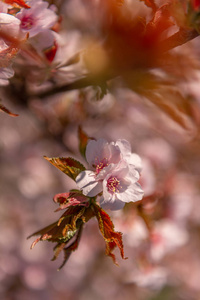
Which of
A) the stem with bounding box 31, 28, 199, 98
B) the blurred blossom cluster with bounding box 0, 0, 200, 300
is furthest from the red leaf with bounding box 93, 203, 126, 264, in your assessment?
the stem with bounding box 31, 28, 199, 98

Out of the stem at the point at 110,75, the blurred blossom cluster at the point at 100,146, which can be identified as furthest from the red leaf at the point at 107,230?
the stem at the point at 110,75

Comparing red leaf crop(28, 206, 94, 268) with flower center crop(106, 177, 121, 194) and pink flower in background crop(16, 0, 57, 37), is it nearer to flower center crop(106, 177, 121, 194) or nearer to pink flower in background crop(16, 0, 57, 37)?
flower center crop(106, 177, 121, 194)

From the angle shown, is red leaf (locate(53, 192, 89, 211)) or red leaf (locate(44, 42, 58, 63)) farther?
red leaf (locate(44, 42, 58, 63))

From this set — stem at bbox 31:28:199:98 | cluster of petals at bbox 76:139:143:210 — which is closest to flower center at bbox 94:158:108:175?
cluster of petals at bbox 76:139:143:210

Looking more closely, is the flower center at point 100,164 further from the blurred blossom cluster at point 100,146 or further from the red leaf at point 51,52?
the red leaf at point 51,52

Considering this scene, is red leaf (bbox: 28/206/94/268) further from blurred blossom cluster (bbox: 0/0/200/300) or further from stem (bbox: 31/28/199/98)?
stem (bbox: 31/28/199/98)

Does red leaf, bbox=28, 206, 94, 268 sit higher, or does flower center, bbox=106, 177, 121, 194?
flower center, bbox=106, 177, 121, 194

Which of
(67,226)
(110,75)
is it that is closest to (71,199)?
(67,226)

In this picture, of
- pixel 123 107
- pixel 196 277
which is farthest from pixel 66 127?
pixel 196 277
